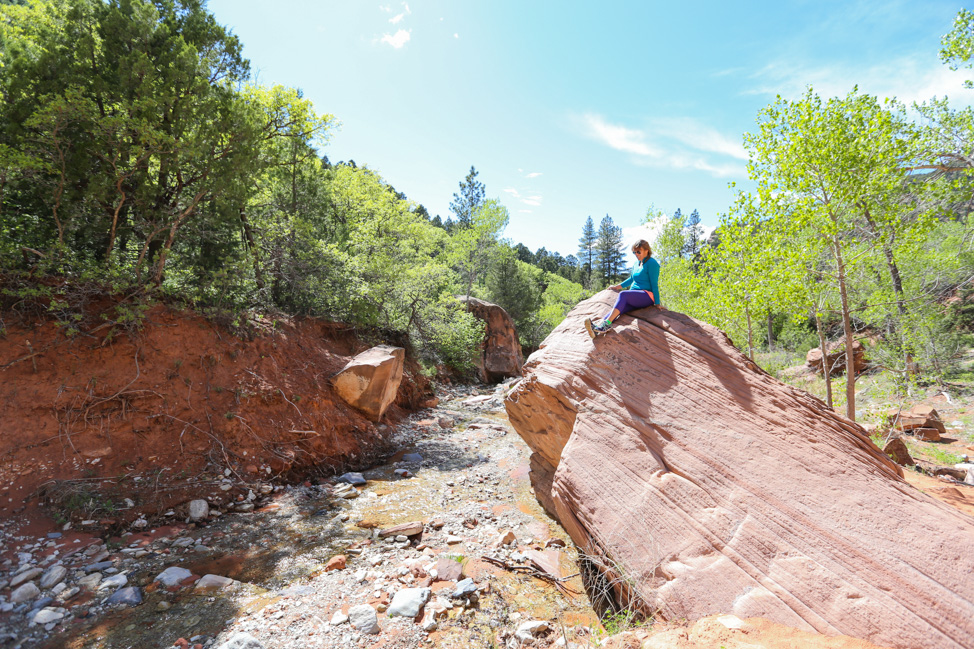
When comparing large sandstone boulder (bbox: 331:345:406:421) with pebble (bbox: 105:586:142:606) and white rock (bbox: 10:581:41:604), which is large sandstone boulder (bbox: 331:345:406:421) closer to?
pebble (bbox: 105:586:142:606)

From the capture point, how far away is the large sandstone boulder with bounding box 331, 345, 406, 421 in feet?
34.4

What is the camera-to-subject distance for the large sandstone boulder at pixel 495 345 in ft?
82.9

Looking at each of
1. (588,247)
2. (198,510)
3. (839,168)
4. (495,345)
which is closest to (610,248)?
(588,247)

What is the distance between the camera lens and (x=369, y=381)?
10633 millimetres

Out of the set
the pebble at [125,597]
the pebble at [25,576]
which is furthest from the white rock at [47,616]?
the pebble at [25,576]

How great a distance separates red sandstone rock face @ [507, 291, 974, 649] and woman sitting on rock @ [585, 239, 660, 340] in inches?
7.2

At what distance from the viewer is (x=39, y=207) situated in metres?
6.61

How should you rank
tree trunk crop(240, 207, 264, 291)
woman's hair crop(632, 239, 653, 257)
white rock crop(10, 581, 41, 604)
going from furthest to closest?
tree trunk crop(240, 207, 264, 291) < woman's hair crop(632, 239, 653, 257) < white rock crop(10, 581, 41, 604)

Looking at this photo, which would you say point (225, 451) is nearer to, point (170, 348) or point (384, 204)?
point (170, 348)

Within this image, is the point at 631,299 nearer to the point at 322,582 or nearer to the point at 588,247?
the point at 322,582

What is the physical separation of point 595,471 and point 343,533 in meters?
4.30

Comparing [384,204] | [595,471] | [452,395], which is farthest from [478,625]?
[384,204]

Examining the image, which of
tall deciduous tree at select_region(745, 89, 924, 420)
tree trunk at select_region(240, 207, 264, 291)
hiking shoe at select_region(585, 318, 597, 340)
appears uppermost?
tall deciduous tree at select_region(745, 89, 924, 420)

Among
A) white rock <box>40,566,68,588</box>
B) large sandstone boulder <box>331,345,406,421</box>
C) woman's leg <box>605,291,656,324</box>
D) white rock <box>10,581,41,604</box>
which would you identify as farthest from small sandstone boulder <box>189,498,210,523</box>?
woman's leg <box>605,291,656,324</box>
